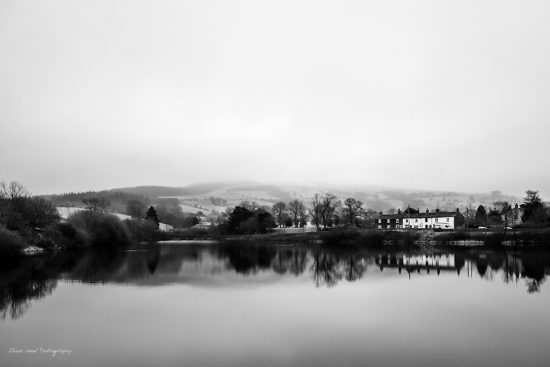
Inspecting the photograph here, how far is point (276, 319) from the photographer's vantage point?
14062mm

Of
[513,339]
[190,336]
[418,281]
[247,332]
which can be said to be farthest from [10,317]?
[418,281]

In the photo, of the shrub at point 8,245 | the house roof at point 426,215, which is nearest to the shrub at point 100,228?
the shrub at point 8,245

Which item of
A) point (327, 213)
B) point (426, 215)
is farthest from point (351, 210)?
point (426, 215)

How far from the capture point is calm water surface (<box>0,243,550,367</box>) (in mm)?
10297

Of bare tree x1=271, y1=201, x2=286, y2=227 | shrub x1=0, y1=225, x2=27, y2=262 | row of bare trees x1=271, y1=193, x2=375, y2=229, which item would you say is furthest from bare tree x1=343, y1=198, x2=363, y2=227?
shrub x1=0, y1=225, x2=27, y2=262

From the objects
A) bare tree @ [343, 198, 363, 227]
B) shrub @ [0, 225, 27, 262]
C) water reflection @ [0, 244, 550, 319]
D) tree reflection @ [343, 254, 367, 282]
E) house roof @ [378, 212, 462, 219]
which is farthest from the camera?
bare tree @ [343, 198, 363, 227]

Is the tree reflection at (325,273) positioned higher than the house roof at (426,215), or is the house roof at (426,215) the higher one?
the house roof at (426,215)

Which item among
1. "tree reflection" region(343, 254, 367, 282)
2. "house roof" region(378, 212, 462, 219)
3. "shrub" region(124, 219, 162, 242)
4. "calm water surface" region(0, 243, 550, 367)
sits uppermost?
"house roof" region(378, 212, 462, 219)

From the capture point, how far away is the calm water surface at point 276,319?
33.8 ft

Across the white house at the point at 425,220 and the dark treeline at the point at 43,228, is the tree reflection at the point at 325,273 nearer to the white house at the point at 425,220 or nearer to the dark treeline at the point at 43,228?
the dark treeline at the point at 43,228

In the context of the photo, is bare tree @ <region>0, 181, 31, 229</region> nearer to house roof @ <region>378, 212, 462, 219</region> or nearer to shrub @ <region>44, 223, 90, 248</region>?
shrub @ <region>44, 223, 90, 248</region>

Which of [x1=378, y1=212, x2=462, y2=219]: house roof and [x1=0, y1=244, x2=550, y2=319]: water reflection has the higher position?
[x1=378, y1=212, x2=462, y2=219]: house roof

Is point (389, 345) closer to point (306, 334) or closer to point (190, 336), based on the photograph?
point (306, 334)

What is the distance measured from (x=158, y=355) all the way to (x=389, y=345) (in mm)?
5755
